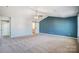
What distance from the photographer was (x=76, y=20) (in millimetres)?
2633

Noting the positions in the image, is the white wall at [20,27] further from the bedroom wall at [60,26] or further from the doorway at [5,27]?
the bedroom wall at [60,26]

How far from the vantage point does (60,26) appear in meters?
2.73

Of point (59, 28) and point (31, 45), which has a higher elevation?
point (59, 28)

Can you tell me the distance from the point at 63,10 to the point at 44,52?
109 cm

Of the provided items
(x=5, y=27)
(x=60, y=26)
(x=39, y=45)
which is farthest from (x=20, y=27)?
(x=60, y=26)

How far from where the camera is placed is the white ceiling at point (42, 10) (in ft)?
8.55

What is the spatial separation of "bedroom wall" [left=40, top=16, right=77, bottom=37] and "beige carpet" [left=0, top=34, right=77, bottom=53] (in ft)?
0.43

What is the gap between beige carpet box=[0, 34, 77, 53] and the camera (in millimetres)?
2602

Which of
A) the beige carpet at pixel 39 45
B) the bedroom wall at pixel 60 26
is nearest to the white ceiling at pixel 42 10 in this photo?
the bedroom wall at pixel 60 26

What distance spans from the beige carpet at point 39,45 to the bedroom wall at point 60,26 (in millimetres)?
131

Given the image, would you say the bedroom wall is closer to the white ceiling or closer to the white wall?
the white ceiling

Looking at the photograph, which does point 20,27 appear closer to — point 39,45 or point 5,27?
point 5,27
